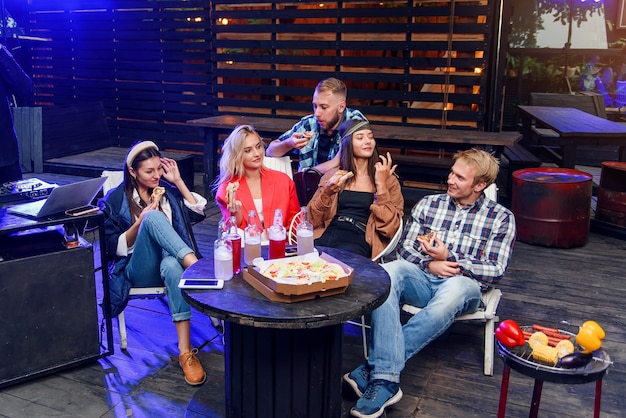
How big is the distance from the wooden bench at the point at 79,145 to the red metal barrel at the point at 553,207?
157 inches

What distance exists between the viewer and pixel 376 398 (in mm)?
2924

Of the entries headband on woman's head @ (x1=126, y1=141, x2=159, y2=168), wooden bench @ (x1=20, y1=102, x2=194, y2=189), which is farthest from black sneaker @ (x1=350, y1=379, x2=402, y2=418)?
wooden bench @ (x1=20, y1=102, x2=194, y2=189)

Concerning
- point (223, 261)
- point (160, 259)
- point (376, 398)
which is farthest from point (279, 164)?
point (376, 398)

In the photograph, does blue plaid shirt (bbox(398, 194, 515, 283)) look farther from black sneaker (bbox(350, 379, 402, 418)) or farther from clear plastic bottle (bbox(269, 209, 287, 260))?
clear plastic bottle (bbox(269, 209, 287, 260))

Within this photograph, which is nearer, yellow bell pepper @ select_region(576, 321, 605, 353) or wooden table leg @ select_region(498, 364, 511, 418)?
yellow bell pepper @ select_region(576, 321, 605, 353)

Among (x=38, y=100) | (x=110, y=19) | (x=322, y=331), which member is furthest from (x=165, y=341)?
(x=38, y=100)

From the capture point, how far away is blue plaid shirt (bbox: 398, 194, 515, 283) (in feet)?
11.0

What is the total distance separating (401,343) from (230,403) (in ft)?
2.92

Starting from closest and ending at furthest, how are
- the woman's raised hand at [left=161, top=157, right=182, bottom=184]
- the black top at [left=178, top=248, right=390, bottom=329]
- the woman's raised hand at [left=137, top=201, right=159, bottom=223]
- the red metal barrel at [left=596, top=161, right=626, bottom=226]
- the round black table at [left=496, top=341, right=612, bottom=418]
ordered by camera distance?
the round black table at [left=496, top=341, right=612, bottom=418] < the black top at [left=178, top=248, right=390, bottom=329] < the woman's raised hand at [left=137, top=201, right=159, bottom=223] < the woman's raised hand at [left=161, top=157, right=182, bottom=184] < the red metal barrel at [left=596, top=161, right=626, bottom=226]

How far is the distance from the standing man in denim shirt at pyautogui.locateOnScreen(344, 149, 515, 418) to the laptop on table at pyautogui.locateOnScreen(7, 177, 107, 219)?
1691 millimetres

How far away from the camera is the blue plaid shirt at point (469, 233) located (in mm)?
3342

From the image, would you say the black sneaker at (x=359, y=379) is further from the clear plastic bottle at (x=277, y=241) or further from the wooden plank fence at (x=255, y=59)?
the wooden plank fence at (x=255, y=59)

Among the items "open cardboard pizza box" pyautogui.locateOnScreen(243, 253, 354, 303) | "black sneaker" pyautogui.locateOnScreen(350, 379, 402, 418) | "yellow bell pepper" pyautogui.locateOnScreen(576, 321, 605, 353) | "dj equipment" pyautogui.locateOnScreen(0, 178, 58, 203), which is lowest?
"black sneaker" pyautogui.locateOnScreen(350, 379, 402, 418)

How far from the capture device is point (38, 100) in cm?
991
